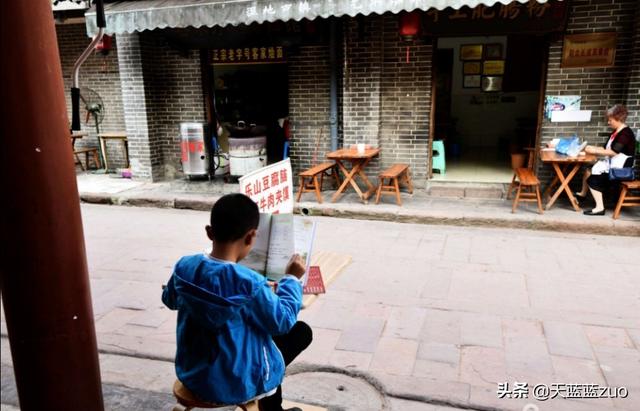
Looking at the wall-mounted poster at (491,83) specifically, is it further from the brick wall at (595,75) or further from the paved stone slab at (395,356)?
the paved stone slab at (395,356)

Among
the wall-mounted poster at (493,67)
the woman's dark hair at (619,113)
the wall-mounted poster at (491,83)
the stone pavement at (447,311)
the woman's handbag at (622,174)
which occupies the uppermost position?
the wall-mounted poster at (493,67)

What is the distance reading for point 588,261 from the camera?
554 cm

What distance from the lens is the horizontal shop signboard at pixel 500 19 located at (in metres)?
7.21

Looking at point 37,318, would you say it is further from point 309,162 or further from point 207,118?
point 207,118

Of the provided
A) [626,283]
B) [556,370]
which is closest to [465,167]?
[626,283]

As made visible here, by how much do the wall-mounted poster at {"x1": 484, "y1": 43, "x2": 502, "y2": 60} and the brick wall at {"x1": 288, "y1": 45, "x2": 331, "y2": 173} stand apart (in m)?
5.00

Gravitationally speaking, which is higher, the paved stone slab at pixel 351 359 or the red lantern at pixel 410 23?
the red lantern at pixel 410 23

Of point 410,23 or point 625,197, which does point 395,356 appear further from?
point 410,23

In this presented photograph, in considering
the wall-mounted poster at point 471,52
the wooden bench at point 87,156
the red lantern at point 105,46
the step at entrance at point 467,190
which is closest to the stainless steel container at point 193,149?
the red lantern at point 105,46

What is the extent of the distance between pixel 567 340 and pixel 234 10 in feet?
19.5

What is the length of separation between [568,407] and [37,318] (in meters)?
2.81

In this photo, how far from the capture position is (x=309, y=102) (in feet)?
29.1

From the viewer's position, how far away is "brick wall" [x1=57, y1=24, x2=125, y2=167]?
34.2 ft

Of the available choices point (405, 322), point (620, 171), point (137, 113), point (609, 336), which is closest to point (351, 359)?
point (405, 322)
